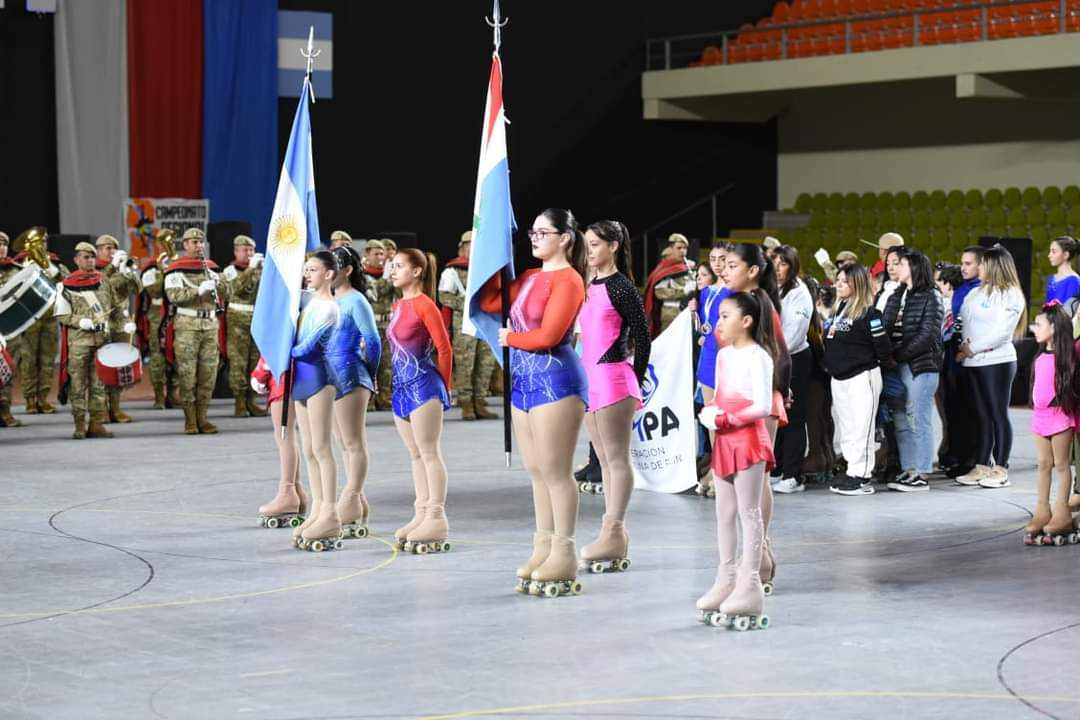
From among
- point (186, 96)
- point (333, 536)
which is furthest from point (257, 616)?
point (186, 96)

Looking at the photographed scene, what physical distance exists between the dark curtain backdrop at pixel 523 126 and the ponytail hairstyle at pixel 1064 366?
13.9 m

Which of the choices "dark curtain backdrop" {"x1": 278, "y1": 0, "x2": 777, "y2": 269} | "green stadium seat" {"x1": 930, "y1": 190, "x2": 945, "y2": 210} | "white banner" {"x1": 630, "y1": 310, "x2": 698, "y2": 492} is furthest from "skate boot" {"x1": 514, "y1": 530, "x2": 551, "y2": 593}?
"green stadium seat" {"x1": 930, "y1": 190, "x2": 945, "y2": 210}

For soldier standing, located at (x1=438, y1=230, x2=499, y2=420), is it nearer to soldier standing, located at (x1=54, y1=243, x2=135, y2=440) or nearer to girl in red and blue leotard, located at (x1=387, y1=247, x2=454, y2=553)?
soldier standing, located at (x1=54, y1=243, x2=135, y2=440)

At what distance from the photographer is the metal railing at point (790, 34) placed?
20.0 m

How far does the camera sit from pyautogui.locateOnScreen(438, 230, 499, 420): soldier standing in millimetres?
14500

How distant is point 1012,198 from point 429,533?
15383mm

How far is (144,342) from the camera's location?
15.8 m

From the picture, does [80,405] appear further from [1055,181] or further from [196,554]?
[1055,181]

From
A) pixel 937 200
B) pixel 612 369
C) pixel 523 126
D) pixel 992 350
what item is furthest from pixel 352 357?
pixel 937 200

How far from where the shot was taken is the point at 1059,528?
310 inches

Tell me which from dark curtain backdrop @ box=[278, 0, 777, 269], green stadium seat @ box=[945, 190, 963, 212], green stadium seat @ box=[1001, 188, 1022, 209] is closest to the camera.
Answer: dark curtain backdrop @ box=[278, 0, 777, 269]

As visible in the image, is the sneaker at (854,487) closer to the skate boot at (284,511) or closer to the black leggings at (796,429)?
the black leggings at (796,429)

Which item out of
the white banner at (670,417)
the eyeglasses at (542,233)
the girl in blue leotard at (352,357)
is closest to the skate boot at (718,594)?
the eyeglasses at (542,233)

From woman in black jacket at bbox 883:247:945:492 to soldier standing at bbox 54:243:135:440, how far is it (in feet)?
21.3
